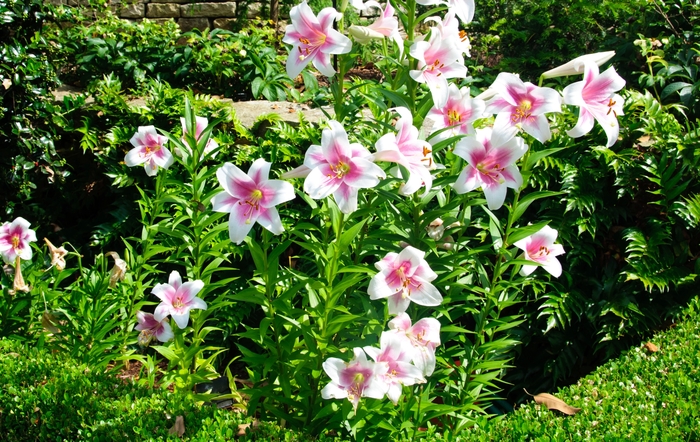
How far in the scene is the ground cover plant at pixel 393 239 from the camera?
1896 millimetres

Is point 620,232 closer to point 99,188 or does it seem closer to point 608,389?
point 608,389

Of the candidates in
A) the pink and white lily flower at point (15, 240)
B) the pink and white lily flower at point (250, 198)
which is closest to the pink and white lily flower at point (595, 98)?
the pink and white lily flower at point (250, 198)

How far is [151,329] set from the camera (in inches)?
106

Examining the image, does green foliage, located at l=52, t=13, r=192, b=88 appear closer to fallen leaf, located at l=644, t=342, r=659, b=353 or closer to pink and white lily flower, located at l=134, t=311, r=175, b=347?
pink and white lily flower, located at l=134, t=311, r=175, b=347

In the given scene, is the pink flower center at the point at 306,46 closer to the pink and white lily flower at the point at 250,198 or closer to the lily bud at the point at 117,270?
the pink and white lily flower at the point at 250,198

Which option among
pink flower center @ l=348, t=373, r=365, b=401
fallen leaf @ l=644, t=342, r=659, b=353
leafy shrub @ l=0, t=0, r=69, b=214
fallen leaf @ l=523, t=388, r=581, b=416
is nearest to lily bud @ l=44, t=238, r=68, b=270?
leafy shrub @ l=0, t=0, r=69, b=214

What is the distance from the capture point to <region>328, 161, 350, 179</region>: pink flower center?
70.4 inches

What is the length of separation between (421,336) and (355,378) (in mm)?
239

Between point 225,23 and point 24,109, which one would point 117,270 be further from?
point 225,23

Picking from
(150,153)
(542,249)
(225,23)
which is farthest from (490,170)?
(225,23)

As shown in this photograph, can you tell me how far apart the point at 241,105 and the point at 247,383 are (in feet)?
8.12

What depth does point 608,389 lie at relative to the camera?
8.63 ft

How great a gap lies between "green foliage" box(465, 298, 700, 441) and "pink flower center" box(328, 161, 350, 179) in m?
1.02

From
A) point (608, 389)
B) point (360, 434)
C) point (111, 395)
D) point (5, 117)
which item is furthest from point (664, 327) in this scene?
point (5, 117)
